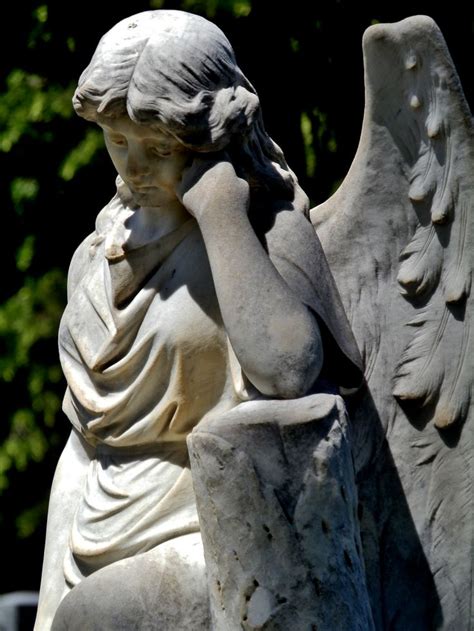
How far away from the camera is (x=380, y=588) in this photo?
5656 mm

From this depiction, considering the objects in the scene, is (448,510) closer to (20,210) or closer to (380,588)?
(380,588)

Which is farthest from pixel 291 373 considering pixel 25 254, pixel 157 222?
pixel 25 254

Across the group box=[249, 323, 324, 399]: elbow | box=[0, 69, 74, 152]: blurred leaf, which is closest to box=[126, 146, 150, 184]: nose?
box=[249, 323, 324, 399]: elbow

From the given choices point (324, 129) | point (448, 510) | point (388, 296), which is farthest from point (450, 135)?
point (324, 129)

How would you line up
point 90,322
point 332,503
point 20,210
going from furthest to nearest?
1. point 20,210
2. point 90,322
3. point 332,503

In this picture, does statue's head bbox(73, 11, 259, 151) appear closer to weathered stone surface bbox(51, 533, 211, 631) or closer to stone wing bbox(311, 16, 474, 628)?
stone wing bbox(311, 16, 474, 628)

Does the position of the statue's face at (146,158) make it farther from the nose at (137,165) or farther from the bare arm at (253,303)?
the bare arm at (253,303)

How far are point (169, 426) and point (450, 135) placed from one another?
3.28ft

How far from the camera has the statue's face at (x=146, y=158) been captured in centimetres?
524

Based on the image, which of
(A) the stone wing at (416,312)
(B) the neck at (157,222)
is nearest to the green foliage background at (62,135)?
(A) the stone wing at (416,312)

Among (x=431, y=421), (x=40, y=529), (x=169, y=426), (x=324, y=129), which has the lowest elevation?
(x=40, y=529)

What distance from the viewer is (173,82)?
516cm

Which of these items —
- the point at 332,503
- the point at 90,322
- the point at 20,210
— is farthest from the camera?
the point at 20,210

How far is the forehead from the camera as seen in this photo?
5211mm
